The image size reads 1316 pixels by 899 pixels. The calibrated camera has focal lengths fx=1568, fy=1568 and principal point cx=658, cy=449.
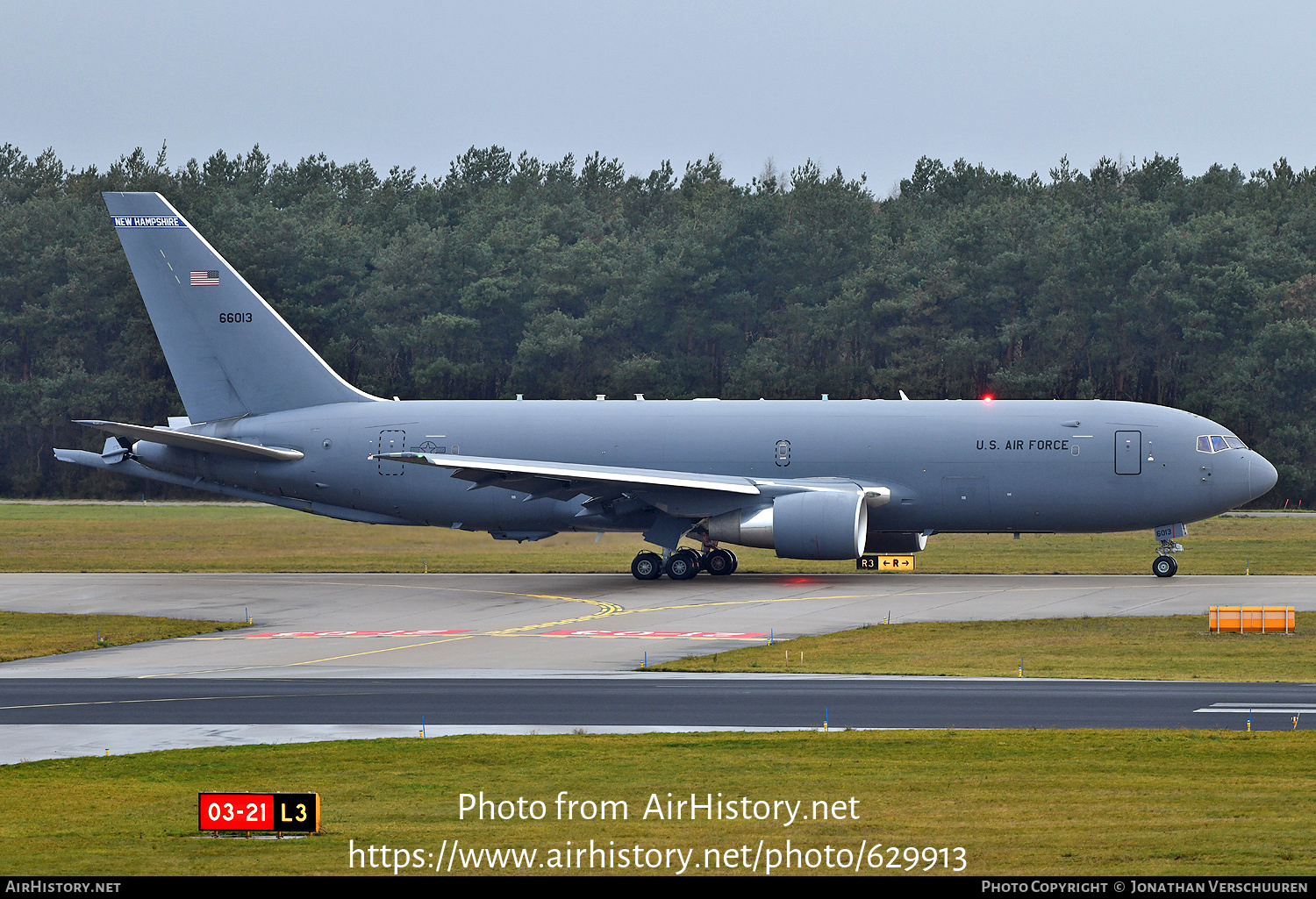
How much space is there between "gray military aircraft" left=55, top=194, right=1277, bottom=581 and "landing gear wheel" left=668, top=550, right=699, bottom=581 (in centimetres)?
5

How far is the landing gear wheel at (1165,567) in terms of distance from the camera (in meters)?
42.1

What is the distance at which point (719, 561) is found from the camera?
44.4 meters

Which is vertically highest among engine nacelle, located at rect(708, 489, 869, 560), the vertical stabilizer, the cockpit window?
the vertical stabilizer

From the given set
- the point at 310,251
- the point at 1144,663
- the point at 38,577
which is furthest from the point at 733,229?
the point at 1144,663

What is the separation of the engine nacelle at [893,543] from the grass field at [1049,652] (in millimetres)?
11159

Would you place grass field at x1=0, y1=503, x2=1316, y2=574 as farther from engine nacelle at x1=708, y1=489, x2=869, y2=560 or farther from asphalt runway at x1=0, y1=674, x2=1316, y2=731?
asphalt runway at x1=0, y1=674, x2=1316, y2=731

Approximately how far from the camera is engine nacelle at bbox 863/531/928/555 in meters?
44.2

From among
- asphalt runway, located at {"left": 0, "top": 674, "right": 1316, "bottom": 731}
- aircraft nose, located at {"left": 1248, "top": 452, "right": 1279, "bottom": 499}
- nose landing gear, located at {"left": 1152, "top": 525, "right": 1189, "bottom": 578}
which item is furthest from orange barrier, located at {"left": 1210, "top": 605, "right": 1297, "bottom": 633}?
nose landing gear, located at {"left": 1152, "top": 525, "right": 1189, "bottom": 578}

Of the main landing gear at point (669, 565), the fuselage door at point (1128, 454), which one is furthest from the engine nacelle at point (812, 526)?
the fuselage door at point (1128, 454)

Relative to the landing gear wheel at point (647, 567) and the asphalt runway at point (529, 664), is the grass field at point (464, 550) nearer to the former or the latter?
the asphalt runway at point (529, 664)

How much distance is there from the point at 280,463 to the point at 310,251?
200 feet

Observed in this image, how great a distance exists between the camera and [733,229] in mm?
101312

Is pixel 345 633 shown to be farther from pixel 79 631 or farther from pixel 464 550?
pixel 464 550

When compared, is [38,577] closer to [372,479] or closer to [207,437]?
[207,437]
